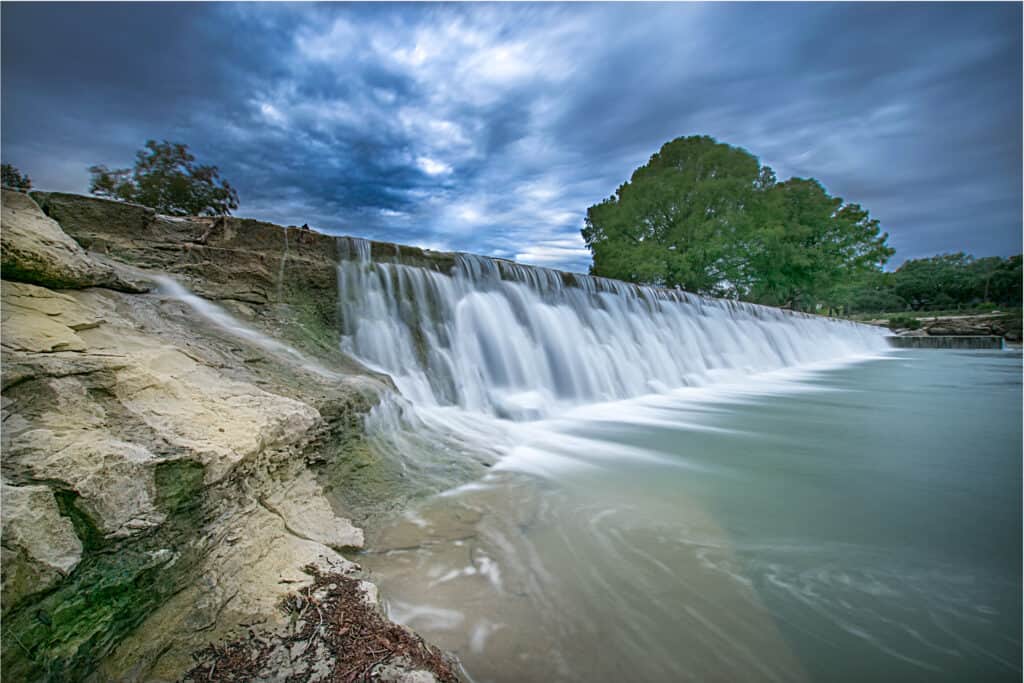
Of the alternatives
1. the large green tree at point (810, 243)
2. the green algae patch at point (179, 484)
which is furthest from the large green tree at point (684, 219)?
the green algae patch at point (179, 484)

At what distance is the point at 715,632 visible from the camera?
149 centimetres

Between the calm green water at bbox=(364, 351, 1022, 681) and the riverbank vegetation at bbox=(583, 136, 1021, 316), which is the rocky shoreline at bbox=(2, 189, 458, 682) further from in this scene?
the riverbank vegetation at bbox=(583, 136, 1021, 316)

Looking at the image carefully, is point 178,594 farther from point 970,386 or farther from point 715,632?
point 970,386

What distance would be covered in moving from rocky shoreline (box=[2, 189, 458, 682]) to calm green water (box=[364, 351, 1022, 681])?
325 millimetres

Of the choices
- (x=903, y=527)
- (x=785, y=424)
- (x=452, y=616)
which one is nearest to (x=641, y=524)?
(x=452, y=616)

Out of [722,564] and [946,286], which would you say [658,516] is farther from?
[946,286]

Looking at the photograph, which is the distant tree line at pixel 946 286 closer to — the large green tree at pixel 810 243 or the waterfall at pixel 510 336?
the large green tree at pixel 810 243

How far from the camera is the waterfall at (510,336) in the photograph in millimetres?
4566

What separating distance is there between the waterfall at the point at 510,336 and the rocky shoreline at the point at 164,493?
1.84m

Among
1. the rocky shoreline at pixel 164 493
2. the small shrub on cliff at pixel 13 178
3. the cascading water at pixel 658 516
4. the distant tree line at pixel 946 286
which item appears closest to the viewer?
the rocky shoreline at pixel 164 493

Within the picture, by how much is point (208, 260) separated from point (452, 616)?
12.2 ft

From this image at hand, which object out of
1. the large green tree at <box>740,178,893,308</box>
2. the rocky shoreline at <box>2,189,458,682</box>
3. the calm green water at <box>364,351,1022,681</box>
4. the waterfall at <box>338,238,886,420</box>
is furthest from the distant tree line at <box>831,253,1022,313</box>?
the rocky shoreline at <box>2,189,458,682</box>

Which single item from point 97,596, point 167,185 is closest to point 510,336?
point 97,596

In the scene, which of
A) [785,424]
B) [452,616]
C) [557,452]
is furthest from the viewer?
[785,424]
